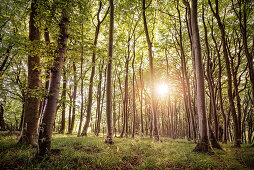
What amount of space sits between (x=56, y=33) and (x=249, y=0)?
11885 millimetres

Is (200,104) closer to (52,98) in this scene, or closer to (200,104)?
(200,104)

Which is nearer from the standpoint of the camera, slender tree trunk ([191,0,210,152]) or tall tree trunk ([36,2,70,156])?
tall tree trunk ([36,2,70,156])

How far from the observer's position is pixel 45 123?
3.79 meters

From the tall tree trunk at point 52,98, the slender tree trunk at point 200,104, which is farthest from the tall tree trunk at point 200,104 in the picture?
the tall tree trunk at point 52,98

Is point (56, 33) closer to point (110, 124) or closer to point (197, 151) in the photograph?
point (110, 124)

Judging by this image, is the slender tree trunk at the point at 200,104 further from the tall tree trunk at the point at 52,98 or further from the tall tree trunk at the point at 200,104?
the tall tree trunk at the point at 52,98

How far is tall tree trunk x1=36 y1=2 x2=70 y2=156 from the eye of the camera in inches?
148

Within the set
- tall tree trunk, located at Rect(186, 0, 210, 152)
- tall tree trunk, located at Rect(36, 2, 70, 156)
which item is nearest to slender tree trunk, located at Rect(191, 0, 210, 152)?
tall tree trunk, located at Rect(186, 0, 210, 152)

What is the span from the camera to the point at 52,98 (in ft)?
13.2

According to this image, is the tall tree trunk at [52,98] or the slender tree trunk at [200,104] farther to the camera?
the slender tree trunk at [200,104]

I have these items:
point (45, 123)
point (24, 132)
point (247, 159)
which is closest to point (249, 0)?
point (247, 159)

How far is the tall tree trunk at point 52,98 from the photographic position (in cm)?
377

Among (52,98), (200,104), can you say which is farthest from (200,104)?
(52,98)

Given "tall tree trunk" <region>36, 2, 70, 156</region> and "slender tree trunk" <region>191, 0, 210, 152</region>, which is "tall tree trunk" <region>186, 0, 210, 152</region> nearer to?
"slender tree trunk" <region>191, 0, 210, 152</region>
